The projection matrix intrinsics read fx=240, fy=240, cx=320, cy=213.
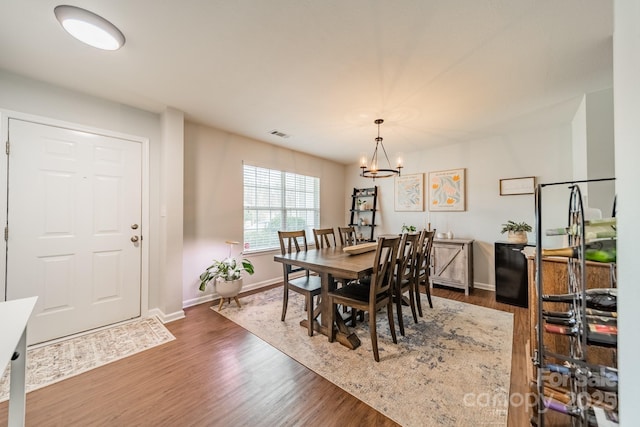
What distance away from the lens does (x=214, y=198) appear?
3.55 metres

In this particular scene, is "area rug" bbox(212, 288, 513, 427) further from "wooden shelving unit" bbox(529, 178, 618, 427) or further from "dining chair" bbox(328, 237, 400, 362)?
"wooden shelving unit" bbox(529, 178, 618, 427)

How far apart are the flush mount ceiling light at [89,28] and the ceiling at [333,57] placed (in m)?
0.05

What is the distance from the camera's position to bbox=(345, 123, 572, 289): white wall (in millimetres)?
3385

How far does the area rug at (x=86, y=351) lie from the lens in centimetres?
184

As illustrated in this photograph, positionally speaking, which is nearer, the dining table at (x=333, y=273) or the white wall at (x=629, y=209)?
the white wall at (x=629, y=209)

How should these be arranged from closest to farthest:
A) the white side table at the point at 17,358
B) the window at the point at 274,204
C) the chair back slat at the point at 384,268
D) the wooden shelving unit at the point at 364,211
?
1. the white side table at the point at 17,358
2. the chair back slat at the point at 384,268
3. the window at the point at 274,204
4. the wooden shelving unit at the point at 364,211

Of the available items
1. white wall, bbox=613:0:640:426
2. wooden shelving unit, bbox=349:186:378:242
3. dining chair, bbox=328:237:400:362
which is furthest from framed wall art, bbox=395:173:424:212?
white wall, bbox=613:0:640:426

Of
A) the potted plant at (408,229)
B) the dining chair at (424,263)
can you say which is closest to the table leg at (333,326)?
the dining chair at (424,263)

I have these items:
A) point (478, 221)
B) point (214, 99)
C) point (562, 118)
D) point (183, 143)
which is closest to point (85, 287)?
point (183, 143)

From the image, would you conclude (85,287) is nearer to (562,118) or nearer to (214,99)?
(214,99)

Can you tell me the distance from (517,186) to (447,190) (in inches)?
37.9

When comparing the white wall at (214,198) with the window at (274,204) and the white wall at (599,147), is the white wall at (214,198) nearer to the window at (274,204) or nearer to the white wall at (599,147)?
the window at (274,204)

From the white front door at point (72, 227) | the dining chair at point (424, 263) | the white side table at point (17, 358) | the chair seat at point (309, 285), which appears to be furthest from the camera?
the dining chair at point (424, 263)

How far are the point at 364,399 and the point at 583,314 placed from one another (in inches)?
52.0
